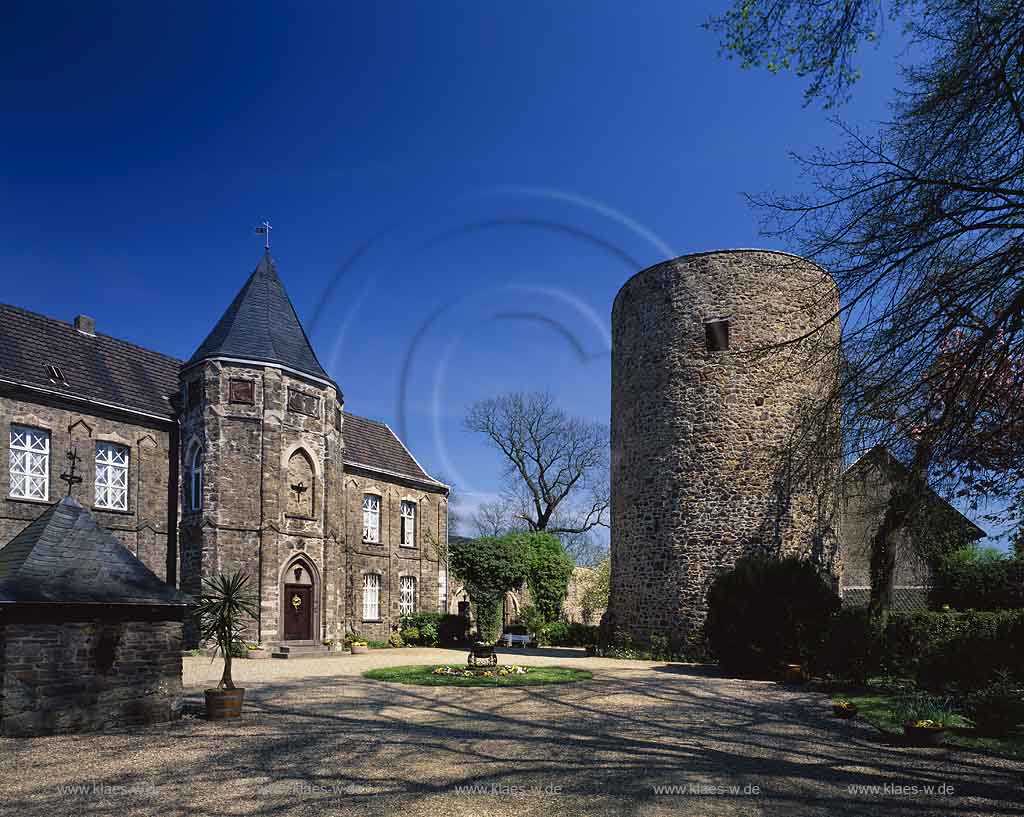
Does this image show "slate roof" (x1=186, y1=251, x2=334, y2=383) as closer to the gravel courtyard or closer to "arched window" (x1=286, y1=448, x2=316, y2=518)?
A: "arched window" (x1=286, y1=448, x2=316, y2=518)

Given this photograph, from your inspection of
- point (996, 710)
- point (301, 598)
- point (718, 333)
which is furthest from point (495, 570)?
point (996, 710)

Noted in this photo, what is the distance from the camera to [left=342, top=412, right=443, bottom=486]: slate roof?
102ft

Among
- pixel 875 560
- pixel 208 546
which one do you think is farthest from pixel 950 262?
pixel 208 546

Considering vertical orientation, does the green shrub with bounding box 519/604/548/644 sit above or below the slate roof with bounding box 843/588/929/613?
below

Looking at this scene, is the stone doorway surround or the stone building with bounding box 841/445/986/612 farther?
the stone doorway surround

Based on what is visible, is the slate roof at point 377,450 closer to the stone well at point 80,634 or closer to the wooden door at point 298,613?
the wooden door at point 298,613

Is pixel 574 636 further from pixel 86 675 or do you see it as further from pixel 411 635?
pixel 86 675

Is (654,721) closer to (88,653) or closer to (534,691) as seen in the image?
(534,691)

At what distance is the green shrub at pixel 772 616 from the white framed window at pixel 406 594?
1694 cm

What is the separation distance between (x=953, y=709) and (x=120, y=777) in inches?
433

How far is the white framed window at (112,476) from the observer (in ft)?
72.7

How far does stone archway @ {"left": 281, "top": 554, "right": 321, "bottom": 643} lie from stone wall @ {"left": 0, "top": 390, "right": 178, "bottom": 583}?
11.5 feet

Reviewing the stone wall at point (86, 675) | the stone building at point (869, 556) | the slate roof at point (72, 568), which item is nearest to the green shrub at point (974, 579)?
the stone building at point (869, 556)

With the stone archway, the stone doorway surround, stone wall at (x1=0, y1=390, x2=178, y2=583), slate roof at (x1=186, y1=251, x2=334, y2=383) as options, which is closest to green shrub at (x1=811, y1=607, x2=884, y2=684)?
the stone doorway surround
